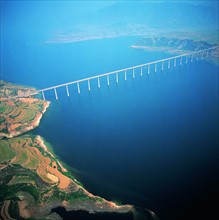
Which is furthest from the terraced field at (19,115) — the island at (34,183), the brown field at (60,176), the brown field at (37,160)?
the brown field at (60,176)

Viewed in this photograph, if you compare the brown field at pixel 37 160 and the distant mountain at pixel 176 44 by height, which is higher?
the distant mountain at pixel 176 44

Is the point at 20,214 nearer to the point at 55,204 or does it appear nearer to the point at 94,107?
the point at 55,204

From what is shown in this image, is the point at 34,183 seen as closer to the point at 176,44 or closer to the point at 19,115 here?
the point at 19,115

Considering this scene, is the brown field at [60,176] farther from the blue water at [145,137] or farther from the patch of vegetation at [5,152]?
the patch of vegetation at [5,152]

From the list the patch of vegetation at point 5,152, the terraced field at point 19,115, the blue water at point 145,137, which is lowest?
the blue water at point 145,137

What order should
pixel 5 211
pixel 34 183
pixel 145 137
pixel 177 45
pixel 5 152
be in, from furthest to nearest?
pixel 177 45, pixel 145 137, pixel 5 152, pixel 34 183, pixel 5 211

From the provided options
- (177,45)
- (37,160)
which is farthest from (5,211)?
(177,45)
